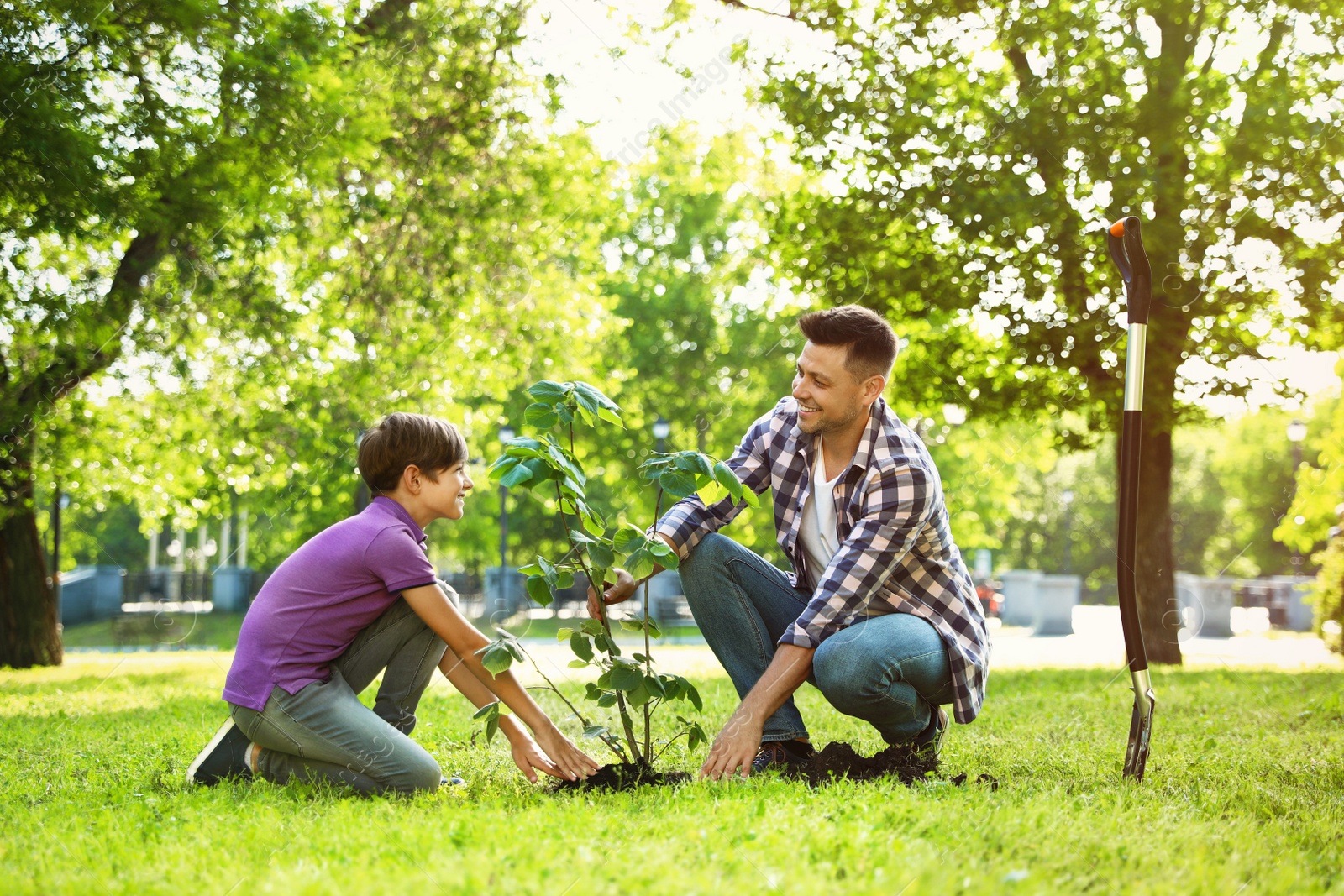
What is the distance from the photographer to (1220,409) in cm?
1024

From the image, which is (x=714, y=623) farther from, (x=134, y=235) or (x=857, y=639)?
(x=134, y=235)

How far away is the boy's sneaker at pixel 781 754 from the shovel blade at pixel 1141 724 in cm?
112

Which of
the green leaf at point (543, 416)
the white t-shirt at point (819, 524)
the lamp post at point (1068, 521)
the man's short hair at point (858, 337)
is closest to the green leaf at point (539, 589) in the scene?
Result: the green leaf at point (543, 416)

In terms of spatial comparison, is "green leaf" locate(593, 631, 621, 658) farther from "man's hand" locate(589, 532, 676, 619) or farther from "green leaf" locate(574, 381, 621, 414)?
"green leaf" locate(574, 381, 621, 414)

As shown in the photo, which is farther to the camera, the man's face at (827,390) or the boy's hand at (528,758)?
the man's face at (827,390)

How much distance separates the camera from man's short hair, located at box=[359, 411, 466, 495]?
3.66 meters

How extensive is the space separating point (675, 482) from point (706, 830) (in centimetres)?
103

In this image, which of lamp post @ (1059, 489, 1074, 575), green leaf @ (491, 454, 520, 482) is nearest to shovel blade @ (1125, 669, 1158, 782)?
green leaf @ (491, 454, 520, 482)

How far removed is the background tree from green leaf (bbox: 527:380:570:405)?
633 cm

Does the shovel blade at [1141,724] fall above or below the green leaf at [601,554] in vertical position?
below

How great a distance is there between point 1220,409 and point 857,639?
819cm

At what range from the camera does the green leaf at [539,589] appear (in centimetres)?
333

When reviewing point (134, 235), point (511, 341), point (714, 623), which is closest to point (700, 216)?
point (511, 341)

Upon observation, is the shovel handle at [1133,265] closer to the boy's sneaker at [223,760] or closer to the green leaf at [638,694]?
the green leaf at [638,694]
